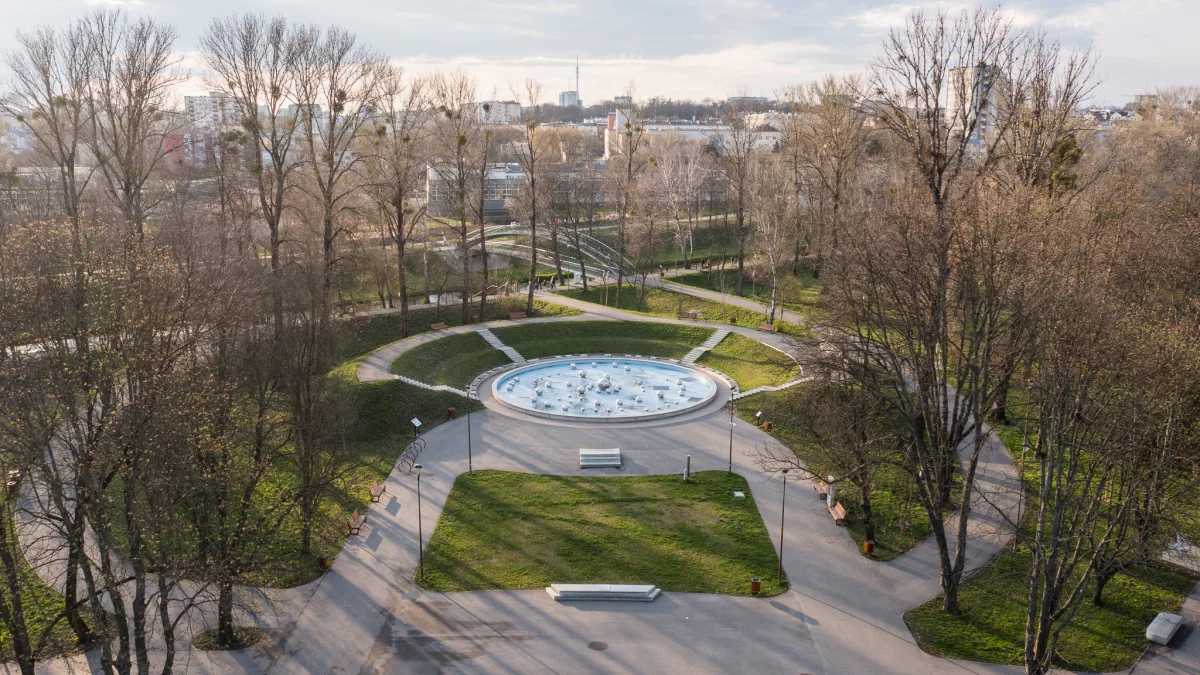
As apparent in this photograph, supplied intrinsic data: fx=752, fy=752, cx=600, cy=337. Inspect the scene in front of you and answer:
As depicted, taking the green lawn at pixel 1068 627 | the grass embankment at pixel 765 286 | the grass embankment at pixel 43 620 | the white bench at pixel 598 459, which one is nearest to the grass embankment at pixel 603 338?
the grass embankment at pixel 765 286

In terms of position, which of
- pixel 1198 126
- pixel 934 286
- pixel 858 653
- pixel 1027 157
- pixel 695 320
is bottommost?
pixel 858 653

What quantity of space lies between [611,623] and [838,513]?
8.47 meters

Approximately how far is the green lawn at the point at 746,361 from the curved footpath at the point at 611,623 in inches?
419

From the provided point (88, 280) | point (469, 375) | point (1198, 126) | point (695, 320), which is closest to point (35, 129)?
point (469, 375)

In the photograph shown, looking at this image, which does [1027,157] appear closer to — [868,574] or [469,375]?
[868,574]

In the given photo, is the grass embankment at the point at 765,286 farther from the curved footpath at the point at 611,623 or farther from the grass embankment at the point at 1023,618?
the grass embankment at the point at 1023,618

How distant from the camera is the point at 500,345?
39.2 meters

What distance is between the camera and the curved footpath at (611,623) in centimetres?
1631

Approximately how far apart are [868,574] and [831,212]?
32.9 m

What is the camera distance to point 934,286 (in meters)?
17.8

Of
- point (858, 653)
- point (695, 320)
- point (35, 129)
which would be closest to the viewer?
point (858, 653)

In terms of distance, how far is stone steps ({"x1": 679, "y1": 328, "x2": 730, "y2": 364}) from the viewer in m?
38.1

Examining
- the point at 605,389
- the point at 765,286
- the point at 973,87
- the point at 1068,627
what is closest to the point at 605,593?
the point at 1068,627

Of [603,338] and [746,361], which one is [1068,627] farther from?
[603,338]
